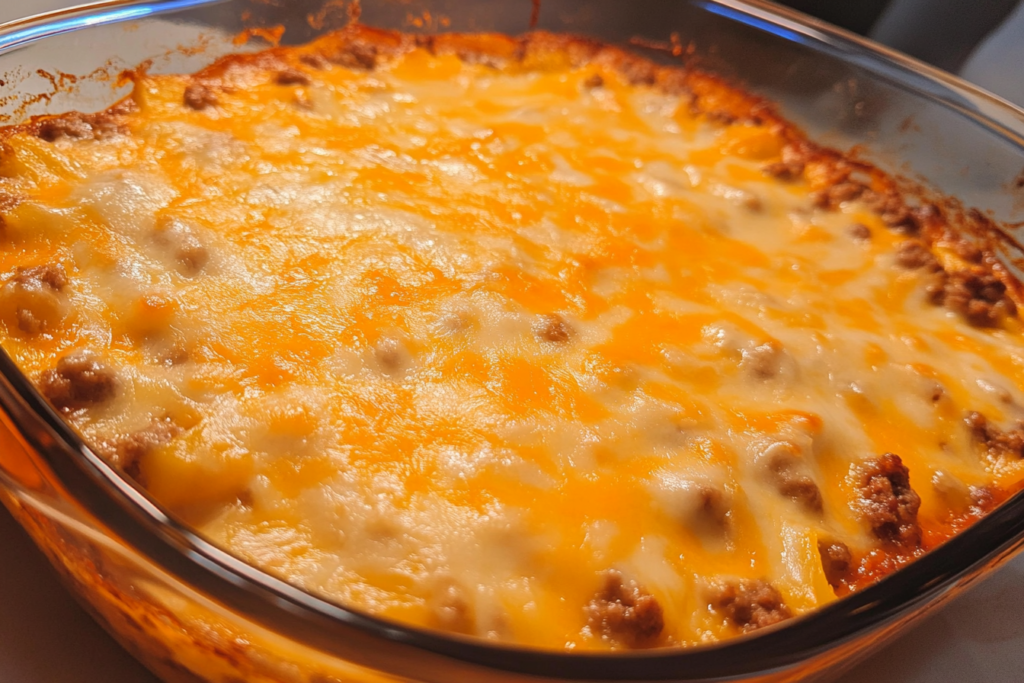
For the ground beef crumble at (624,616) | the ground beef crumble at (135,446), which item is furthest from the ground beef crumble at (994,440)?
the ground beef crumble at (135,446)

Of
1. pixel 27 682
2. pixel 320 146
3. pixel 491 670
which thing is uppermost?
pixel 491 670

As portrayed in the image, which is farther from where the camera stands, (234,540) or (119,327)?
(119,327)

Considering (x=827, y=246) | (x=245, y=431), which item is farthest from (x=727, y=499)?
(x=827, y=246)

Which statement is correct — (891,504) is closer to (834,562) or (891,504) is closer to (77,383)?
(834,562)

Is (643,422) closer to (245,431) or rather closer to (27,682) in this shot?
(245,431)

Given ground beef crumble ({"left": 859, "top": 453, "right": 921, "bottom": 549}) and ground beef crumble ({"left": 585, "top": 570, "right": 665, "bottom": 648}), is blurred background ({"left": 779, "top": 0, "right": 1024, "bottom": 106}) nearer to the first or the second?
ground beef crumble ({"left": 859, "top": 453, "right": 921, "bottom": 549})

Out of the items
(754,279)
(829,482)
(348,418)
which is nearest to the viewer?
(348,418)

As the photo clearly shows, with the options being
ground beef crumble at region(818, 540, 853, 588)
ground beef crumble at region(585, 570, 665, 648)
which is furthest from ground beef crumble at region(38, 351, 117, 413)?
ground beef crumble at region(818, 540, 853, 588)

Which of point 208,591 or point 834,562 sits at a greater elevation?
point 208,591

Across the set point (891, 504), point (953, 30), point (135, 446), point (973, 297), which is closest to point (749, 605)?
point (891, 504)

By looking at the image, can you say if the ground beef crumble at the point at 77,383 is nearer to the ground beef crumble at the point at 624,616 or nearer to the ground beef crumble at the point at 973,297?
the ground beef crumble at the point at 624,616

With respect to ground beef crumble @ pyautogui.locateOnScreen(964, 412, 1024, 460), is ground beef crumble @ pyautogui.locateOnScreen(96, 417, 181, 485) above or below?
below
